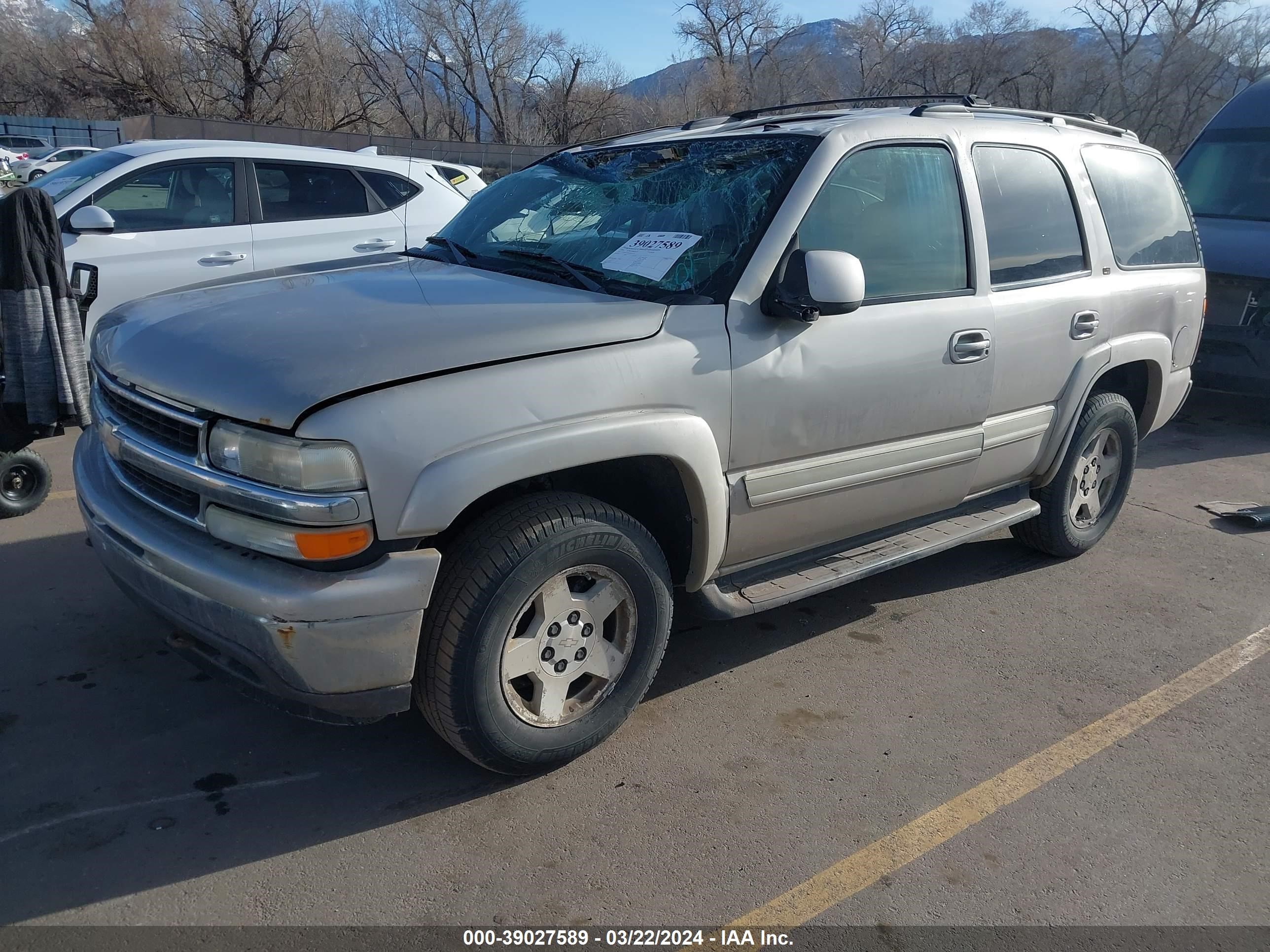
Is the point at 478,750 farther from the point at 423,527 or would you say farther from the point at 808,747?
the point at 808,747

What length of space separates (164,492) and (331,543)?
71cm

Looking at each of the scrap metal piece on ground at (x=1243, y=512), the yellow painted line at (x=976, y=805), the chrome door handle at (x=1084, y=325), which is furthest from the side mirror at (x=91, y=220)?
the scrap metal piece on ground at (x=1243, y=512)

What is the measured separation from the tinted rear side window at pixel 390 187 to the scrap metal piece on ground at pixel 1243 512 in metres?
5.75

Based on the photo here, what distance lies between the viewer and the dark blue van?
25.1 feet

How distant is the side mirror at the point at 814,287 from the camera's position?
313 centimetres

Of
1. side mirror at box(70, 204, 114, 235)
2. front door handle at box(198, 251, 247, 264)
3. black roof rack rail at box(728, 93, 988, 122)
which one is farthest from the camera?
front door handle at box(198, 251, 247, 264)

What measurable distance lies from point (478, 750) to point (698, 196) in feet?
6.62

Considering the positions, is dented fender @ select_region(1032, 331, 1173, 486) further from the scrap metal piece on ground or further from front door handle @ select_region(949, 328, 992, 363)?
the scrap metal piece on ground

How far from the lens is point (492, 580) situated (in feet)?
8.92

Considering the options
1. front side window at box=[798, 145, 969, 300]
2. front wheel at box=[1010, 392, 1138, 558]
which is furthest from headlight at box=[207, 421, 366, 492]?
front wheel at box=[1010, 392, 1138, 558]

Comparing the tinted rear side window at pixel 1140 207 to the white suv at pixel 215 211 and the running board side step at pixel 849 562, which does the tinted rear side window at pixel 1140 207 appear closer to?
the running board side step at pixel 849 562

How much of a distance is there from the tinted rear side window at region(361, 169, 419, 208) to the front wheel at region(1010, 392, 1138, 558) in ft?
16.0

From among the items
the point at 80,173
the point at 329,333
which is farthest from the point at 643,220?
the point at 80,173

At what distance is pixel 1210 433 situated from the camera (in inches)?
316
